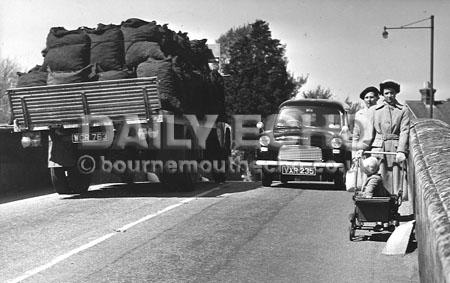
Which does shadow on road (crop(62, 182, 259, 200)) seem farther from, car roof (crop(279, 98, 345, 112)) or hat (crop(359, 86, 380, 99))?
hat (crop(359, 86, 380, 99))

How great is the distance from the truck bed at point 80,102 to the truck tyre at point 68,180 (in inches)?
41.7

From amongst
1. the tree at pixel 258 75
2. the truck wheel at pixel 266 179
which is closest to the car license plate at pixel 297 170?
the truck wheel at pixel 266 179

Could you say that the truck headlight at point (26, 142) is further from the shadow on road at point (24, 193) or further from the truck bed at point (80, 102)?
the shadow on road at point (24, 193)

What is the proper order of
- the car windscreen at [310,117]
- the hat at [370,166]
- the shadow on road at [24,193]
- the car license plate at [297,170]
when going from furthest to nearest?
the car windscreen at [310,117]
the car license plate at [297,170]
the shadow on road at [24,193]
the hat at [370,166]

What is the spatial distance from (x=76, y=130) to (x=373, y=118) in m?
5.73

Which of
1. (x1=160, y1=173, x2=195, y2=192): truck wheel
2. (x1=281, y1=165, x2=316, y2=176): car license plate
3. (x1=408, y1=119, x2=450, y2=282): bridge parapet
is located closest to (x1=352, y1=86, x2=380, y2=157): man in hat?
(x1=408, y1=119, x2=450, y2=282): bridge parapet

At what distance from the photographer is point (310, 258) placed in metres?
7.48

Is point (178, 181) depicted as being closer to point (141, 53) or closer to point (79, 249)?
point (141, 53)

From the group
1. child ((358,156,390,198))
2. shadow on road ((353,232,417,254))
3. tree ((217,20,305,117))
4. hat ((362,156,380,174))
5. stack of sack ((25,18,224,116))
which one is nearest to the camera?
shadow on road ((353,232,417,254))

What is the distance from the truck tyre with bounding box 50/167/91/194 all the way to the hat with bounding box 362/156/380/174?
665 centimetres

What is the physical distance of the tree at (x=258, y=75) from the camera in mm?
72188

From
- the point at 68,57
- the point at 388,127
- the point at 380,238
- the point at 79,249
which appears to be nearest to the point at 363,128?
the point at 388,127

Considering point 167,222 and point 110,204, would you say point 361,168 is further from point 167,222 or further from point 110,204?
point 110,204

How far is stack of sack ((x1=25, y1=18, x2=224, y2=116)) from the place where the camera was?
13.2 m
